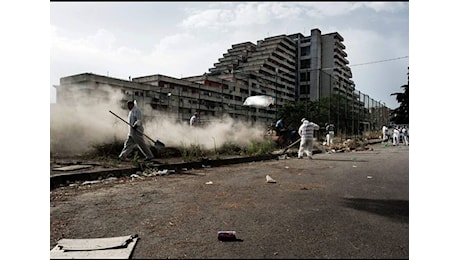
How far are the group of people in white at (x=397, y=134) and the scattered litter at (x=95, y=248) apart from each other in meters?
1.39

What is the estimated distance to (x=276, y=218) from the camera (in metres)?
1.69

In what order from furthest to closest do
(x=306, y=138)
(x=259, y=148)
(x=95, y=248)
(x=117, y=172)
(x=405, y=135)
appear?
(x=259, y=148) → (x=306, y=138) → (x=117, y=172) → (x=405, y=135) → (x=95, y=248)

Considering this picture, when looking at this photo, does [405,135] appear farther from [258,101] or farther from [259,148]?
[259,148]

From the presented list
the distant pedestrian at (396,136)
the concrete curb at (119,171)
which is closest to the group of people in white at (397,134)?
the distant pedestrian at (396,136)

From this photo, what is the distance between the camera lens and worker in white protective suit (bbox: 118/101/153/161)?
4.46m

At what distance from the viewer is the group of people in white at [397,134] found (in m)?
1.57

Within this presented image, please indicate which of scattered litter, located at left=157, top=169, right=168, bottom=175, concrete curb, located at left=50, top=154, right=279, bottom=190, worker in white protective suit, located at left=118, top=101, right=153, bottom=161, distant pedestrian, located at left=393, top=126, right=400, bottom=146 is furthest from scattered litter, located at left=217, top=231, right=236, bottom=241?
worker in white protective suit, located at left=118, top=101, right=153, bottom=161

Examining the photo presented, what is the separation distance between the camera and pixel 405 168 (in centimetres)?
157

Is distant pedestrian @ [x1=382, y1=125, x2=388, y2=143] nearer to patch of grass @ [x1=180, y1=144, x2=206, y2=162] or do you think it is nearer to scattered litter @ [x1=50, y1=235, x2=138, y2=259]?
scattered litter @ [x1=50, y1=235, x2=138, y2=259]

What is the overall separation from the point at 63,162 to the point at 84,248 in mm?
3047

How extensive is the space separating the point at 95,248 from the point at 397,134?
156 cm

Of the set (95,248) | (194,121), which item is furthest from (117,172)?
(95,248)

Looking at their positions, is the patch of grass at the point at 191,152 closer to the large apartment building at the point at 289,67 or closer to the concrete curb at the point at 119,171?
Result: the concrete curb at the point at 119,171

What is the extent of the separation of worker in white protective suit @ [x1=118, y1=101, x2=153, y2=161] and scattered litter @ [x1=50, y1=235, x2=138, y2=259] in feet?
9.78
